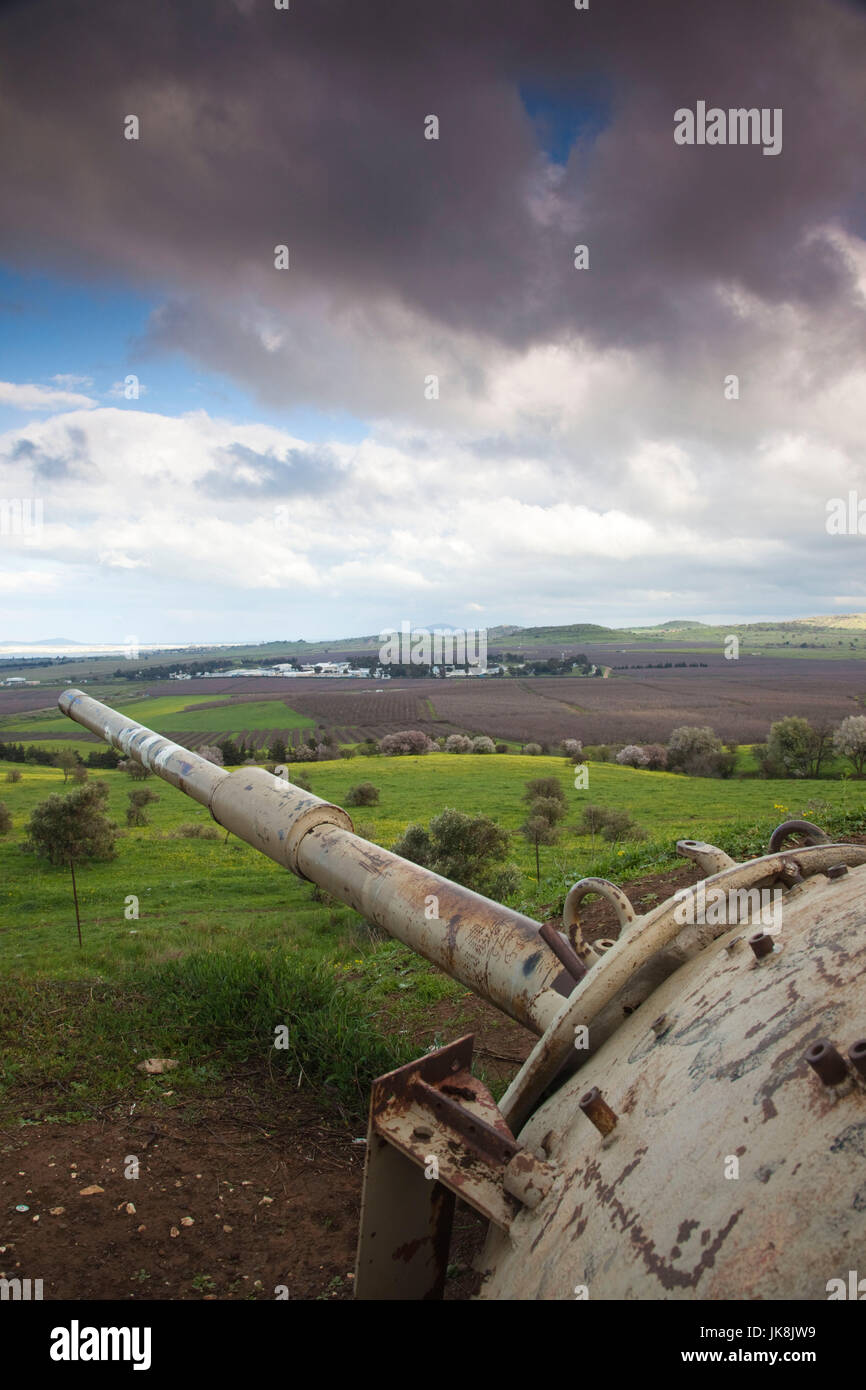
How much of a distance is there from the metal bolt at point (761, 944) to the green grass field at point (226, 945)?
173 inches

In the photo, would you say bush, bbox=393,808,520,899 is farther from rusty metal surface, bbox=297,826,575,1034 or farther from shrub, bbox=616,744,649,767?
shrub, bbox=616,744,649,767

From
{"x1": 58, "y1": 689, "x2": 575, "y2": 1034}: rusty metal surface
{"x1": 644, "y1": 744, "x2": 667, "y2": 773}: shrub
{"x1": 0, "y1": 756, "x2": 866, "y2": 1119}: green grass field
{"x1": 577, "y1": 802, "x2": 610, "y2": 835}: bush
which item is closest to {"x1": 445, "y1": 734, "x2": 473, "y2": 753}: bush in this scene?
{"x1": 644, "y1": 744, "x2": 667, "y2": 773}: shrub

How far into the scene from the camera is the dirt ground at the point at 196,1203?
14.1 ft

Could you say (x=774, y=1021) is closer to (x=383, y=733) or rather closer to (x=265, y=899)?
(x=265, y=899)

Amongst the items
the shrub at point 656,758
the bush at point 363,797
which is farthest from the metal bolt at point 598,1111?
the shrub at point 656,758

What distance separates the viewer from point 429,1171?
2863 mm

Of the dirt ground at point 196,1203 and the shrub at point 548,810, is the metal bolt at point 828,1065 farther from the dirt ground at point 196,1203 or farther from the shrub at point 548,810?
the shrub at point 548,810

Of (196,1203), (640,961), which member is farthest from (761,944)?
(196,1203)

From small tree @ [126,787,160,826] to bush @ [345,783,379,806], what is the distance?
9.07 m

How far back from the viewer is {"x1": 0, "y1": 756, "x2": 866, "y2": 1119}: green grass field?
6543mm

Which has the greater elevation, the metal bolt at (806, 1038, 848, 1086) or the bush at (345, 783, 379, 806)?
the metal bolt at (806, 1038, 848, 1086)

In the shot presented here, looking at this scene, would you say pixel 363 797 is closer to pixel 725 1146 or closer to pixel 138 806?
Answer: pixel 138 806
